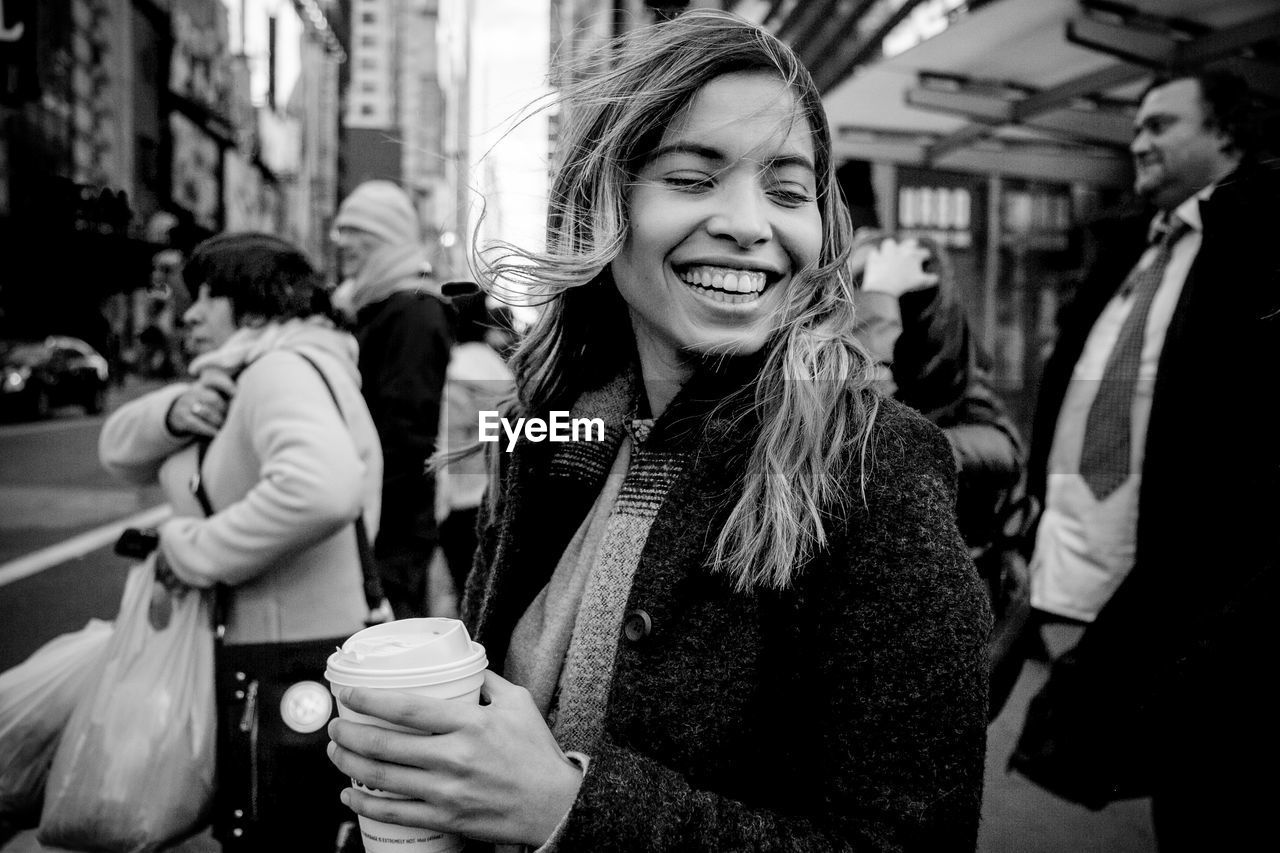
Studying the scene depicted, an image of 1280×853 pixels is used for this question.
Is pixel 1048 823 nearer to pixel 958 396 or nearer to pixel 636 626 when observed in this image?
pixel 958 396

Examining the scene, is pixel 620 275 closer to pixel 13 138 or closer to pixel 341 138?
pixel 13 138

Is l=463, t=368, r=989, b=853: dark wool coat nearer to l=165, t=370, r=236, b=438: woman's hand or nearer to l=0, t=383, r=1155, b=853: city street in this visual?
l=165, t=370, r=236, b=438: woman's hand

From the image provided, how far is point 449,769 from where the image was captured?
920 mm

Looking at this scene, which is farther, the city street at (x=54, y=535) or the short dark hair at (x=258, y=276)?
the city street at (x=54, y=535)

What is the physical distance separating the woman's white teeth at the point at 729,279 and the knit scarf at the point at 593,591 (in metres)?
0.25

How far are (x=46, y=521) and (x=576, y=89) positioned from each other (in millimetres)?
7720

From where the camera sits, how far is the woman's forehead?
1.25 m

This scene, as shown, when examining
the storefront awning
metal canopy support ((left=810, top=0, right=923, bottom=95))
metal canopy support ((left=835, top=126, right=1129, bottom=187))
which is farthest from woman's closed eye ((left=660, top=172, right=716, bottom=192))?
metal canopy support ((left=835, top=126, right=1129, bottom=187))

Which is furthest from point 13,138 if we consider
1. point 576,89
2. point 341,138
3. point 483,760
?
point 341,138

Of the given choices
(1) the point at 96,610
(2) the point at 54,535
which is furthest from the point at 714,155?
(2) the point at 54,535

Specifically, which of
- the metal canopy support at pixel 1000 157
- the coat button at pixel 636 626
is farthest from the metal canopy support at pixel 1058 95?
the coat button at pixel 636 626

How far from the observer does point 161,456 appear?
2.71 meters

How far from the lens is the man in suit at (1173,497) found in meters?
1.83

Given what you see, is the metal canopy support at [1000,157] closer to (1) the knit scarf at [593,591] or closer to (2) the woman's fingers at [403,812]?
(1) the knit scarf at [593,591]
